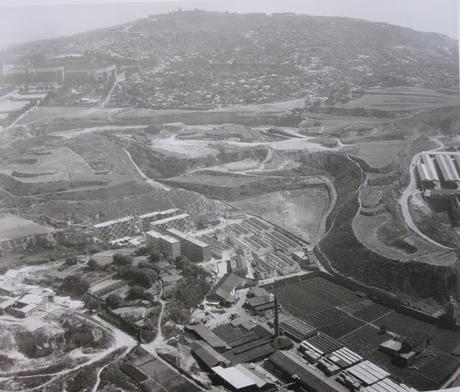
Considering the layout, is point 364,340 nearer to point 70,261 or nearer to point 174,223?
point 174,223

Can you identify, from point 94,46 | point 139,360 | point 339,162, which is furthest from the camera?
point 339,162

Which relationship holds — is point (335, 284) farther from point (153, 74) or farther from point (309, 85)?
point (153, 74)

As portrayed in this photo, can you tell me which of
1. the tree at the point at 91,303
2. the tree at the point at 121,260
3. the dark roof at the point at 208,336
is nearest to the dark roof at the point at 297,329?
the dark roof at the point at 208,336

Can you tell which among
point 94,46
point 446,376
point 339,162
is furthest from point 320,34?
point 446,376

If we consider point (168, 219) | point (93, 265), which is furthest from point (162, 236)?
point (93, 265)

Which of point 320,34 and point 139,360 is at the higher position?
point 320,34

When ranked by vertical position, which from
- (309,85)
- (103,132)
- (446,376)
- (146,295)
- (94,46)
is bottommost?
(446,376)

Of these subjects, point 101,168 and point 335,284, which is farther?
point 101,168
